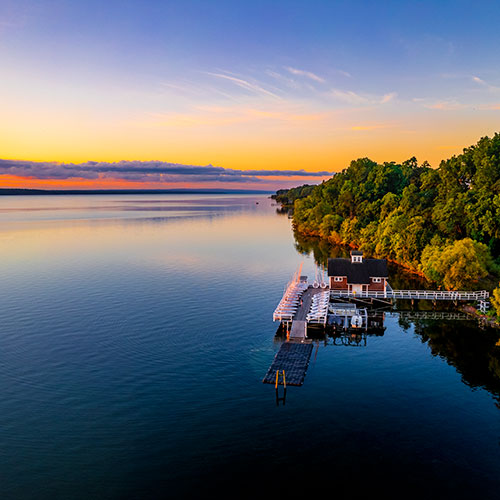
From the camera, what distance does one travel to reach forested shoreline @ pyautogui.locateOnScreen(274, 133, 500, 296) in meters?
68.2

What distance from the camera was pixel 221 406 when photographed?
1405 inches

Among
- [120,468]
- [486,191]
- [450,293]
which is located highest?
[486,191]

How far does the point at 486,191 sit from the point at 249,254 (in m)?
57.2

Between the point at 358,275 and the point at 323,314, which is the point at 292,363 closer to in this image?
the point at 323,314

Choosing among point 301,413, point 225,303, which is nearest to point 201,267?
point 225,303

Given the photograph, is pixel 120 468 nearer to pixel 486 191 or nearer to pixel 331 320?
pixel 331 320

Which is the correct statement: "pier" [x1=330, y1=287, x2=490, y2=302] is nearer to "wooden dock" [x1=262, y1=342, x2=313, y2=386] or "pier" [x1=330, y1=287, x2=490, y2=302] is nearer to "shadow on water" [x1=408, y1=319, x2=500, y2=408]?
"shadow on water" [x1=408, y1=319, x2=500, y2=408]

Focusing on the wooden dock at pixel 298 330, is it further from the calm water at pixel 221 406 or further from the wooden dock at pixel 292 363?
the calm water at pixel 221 406

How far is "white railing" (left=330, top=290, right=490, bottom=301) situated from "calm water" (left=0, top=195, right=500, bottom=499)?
19.0 ft

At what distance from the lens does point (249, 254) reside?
109 m

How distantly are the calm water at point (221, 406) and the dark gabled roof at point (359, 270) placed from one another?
829 cm

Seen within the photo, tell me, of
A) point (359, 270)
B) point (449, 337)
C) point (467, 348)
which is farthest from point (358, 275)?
point (467, 348)

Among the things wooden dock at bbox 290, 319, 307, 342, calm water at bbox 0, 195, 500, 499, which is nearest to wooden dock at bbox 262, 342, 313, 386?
calm water at bbox 0, 195, 500, 499

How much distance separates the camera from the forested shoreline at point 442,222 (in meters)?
68.2
